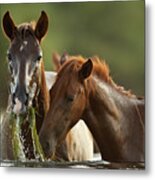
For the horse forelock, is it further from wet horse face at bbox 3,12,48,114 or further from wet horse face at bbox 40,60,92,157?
wet horse face at bbox 40,60,92,157

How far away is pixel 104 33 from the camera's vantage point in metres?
2.11

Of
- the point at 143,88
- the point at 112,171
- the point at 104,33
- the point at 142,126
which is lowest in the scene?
the point at 112,171

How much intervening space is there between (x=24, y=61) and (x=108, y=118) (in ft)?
1.30

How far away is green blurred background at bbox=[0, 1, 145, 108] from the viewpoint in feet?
6.82

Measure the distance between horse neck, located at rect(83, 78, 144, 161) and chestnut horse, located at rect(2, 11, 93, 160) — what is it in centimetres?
15

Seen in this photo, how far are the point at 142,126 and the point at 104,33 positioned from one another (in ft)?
1.25

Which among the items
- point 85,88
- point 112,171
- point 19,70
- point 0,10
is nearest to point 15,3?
point 0,10

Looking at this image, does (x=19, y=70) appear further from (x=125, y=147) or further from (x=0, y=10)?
(x=125, y=147)

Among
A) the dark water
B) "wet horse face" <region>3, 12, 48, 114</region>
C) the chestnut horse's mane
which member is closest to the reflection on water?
the dark water

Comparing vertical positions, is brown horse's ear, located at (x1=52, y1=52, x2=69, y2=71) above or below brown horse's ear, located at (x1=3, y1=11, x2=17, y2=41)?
below

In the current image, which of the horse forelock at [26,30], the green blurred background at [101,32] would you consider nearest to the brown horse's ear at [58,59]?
the green blurred background at [101,32]

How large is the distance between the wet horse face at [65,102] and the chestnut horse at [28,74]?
0.03 meters

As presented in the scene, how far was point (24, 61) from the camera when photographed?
85.0 inches

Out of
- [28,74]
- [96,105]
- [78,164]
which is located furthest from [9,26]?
[78,164]
